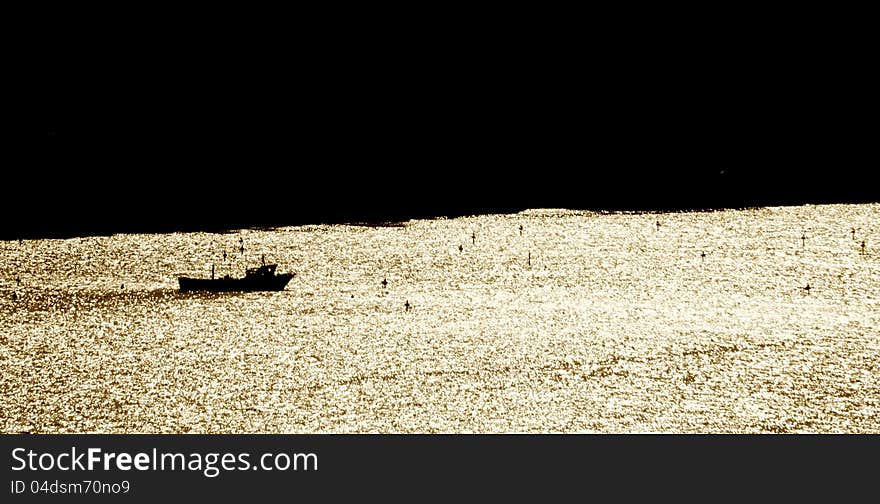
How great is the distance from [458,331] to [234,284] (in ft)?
0.85

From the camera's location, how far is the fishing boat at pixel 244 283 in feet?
3.31

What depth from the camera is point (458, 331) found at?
34.8 inches

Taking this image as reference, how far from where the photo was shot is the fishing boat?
101 cm

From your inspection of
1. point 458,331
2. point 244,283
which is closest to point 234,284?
point 244,283

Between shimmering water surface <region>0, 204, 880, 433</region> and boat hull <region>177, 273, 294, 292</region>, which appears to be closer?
shimmering water surface <region>0, 204, 880, 433</region>

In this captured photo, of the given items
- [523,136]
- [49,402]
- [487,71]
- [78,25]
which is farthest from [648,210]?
[78,25]

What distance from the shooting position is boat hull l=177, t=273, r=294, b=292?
101cm

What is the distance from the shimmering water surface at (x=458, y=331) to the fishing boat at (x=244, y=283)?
0.6 inches

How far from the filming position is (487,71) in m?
1.82

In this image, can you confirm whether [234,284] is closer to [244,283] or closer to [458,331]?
[244,283]

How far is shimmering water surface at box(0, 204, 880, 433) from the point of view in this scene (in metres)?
0.72

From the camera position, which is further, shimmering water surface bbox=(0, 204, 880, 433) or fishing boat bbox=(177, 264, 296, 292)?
fishing boat bbox=(177, 264, 296, 292)

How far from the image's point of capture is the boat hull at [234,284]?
3.31 feet

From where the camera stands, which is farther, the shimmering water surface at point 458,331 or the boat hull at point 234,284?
the boat hull at point 234,284
